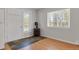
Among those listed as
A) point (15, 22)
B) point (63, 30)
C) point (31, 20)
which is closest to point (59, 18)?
point (63, 30)

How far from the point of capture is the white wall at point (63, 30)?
1258 mm

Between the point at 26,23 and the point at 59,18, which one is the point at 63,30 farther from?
the point at 26,23

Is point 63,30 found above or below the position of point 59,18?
below

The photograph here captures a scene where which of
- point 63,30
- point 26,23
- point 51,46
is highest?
point 26,23

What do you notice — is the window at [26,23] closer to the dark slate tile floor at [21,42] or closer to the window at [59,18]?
the dark slate tile floor at [21,42]

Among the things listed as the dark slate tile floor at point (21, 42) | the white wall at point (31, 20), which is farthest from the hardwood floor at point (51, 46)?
the white wall at point (31, 20)

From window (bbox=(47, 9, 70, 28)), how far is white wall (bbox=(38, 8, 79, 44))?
0.21ft

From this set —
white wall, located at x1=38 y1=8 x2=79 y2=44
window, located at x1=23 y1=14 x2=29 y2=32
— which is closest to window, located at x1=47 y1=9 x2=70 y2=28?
white wall, located at x1=38 y1=8 x2=79 y2=44

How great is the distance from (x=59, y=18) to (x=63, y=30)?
8.2 inches

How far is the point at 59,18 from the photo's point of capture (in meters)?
1.30

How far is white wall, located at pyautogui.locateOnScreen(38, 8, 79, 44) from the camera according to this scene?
4.13 feet

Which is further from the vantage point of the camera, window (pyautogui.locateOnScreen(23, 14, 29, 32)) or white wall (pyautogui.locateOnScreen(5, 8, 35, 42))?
window (pyautogui.locateOnScreen(23, 14, 29, 32))

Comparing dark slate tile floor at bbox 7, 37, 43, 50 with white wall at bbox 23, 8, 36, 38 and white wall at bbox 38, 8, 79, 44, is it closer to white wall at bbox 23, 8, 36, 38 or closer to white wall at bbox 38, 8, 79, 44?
white wall at bbox 23, 8, 36, 38
